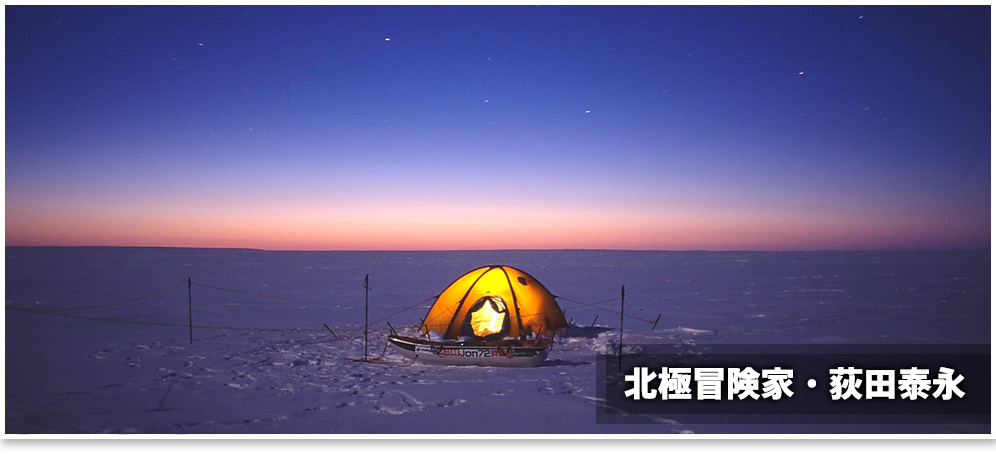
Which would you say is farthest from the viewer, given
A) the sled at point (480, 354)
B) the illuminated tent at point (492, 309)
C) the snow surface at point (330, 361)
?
the illuminated tent at point (492, 309)

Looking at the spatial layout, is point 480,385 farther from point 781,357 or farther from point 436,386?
point 781,357

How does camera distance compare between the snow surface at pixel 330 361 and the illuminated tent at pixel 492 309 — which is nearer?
the snow surface at pixel 330 361

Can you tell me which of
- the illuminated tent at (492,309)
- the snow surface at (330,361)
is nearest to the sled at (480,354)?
the snow surface at (330,361)

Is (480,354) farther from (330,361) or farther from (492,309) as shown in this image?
(330,361)

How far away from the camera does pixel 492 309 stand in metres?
15.1

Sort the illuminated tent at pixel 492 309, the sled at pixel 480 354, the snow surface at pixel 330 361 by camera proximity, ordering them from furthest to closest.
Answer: the illuminated tent at pixel 492 309 → the sled at pixel 480 354 → the snow surface at pixel 330 361

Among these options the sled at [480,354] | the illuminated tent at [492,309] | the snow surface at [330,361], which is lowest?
the snow surface at [330,361]

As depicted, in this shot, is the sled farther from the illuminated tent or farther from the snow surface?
the illuminated tent

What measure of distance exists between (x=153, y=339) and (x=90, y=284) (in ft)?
87.6

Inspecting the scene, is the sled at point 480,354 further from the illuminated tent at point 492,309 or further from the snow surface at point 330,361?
the illuminated tent at point 492,309

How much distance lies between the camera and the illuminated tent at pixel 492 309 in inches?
580

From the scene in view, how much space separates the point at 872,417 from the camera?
28.2 feet
